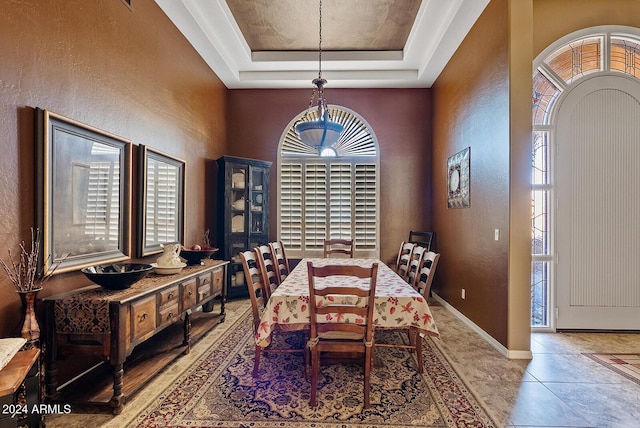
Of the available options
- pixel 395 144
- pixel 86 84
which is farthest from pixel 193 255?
pixel 395 144

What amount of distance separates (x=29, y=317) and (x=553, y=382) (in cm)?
347

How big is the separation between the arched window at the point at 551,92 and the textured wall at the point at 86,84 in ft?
12.7

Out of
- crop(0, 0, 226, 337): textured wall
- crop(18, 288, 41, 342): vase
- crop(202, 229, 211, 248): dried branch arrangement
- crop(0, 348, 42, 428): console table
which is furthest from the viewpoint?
crop(202, 229, 211, 248): dried branch arrangement

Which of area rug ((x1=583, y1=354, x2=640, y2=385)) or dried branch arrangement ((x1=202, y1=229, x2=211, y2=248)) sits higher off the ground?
dried branch arrangement ((x1=202, y1=229, x2=211, y2=248))

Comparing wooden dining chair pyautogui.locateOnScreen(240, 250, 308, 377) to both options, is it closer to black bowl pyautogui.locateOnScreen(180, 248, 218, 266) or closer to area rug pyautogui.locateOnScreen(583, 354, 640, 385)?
black bowl pyautogui.locateOnScreen(180, 248, 218, 266)

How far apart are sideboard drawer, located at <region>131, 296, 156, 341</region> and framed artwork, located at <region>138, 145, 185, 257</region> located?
873 millimetres

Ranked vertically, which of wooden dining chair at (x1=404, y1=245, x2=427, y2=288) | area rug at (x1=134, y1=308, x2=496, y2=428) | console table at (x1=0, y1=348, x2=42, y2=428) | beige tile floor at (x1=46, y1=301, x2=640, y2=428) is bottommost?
area rug at (x1=134, y1=308, x2=496, y2=428)

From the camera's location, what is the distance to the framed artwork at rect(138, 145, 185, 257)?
115 inches

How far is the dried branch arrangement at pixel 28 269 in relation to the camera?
1.77 meters

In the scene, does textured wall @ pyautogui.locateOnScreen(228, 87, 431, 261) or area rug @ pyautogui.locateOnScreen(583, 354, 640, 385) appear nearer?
area rug @ pyautogui.locateOnScreen(583, 354, 640, 385)

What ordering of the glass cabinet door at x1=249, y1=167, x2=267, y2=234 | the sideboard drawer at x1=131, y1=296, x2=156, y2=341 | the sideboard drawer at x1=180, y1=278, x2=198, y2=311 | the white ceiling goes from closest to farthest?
the sideboard drawer at x1=131, y1=296, x2=156, y2=341 < the sideboard drawer at x1=180, y1=278, x2=198, y2=311 < the white ceiling < the glass cabinet door at x1=249, y1=167, x2=267, y2=234

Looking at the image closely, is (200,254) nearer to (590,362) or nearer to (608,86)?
(590,362)

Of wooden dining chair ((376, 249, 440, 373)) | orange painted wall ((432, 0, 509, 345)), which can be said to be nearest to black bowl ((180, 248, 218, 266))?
wooden dining chair ((376, 249, 440, 373))

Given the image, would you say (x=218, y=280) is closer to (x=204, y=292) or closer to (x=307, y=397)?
(x=204, y=292)
